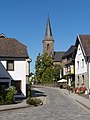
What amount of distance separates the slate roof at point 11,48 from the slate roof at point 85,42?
1100cm

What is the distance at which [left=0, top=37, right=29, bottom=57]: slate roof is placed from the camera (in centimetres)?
3762

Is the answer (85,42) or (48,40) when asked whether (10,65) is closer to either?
(85,42)

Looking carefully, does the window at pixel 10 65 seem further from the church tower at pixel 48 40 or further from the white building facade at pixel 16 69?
the church tower at pixel 48 40

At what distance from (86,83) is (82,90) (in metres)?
1.46

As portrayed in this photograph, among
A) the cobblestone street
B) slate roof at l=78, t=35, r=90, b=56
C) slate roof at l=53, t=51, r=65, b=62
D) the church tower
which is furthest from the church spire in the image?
the cobblestone street

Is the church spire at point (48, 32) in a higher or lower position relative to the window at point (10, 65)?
higher

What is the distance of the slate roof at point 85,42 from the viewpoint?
4723cm

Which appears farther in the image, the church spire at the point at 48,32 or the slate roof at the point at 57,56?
the church spire at the point at 48,32

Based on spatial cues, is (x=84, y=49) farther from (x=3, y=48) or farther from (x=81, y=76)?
(x=3, y=48)

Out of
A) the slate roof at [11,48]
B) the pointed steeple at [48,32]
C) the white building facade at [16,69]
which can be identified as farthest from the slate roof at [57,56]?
the white building facade at [16,69]

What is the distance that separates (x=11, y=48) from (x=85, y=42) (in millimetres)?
14245

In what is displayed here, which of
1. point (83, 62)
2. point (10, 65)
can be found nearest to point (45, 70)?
point (83, 62)

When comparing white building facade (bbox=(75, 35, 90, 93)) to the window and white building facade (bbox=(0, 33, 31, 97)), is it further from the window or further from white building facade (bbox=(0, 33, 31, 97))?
the window

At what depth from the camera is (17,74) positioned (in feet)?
122
